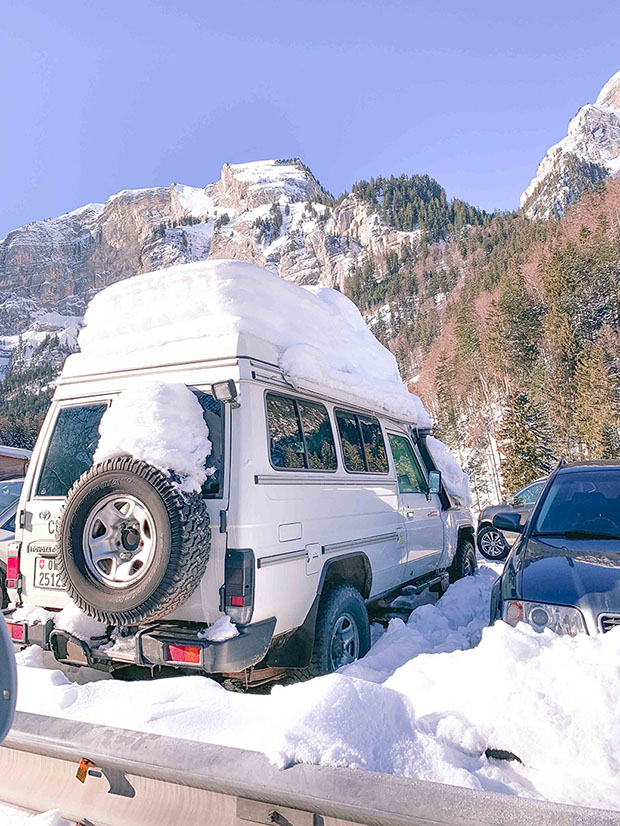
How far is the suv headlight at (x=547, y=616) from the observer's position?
2.98 metres

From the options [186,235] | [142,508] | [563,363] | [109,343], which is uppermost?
[186,235]

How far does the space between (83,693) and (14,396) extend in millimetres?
131072

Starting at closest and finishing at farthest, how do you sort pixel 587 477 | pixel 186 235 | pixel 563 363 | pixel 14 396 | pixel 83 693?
pixel 83 693
pixel 587 477
pixel 563 363
pixel 14 396
pixel 186 235

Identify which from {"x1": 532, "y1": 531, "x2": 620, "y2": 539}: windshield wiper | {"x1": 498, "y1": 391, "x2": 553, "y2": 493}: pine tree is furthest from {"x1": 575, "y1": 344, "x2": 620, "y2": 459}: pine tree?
{"x1": 532, "y1": 531, "x2": 620, "y2": 539}: windshield wiper


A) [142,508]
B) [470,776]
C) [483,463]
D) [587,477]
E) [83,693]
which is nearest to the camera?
[470,776]

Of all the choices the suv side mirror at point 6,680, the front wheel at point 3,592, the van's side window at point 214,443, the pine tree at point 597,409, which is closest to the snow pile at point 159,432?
the van's side window at point 214,443

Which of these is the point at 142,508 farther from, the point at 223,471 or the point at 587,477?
the point at 587,477

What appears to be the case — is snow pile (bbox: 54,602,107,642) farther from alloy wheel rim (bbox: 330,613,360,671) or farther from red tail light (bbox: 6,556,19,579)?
alloy wheel rim (bbox: 330,613,360,671)

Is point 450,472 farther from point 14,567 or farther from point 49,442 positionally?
point 14,567

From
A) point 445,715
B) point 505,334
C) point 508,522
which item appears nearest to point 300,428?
point 508,522

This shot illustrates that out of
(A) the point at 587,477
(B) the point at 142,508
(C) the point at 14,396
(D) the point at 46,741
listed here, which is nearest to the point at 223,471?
(B) the point at 142,508

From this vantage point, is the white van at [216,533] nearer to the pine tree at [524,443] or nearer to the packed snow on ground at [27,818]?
the packed snow on ground at [27,818]

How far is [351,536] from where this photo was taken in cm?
441

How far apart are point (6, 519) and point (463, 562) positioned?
5.89 m
